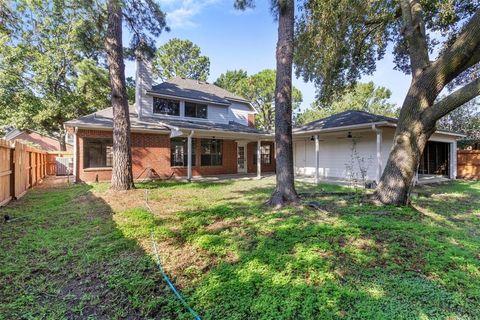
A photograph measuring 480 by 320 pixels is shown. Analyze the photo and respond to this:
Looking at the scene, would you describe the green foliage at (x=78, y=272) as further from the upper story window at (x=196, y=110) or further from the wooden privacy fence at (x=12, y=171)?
the upper story window at (x=196, y=110)

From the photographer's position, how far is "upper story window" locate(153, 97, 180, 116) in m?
14.9

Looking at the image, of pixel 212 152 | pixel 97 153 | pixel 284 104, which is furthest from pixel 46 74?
pixel 284 104

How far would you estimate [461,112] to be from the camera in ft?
84.4

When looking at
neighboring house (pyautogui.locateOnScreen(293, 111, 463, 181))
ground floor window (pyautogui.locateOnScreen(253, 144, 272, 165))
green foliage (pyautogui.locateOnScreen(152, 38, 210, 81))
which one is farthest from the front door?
green foliage (pyautogui.locateOnScreen(152, 38, 210, 81))

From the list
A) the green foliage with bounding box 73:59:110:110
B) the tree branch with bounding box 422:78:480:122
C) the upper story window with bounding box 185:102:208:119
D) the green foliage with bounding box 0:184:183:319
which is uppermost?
the green foliage with bounding box 73:59:110:110

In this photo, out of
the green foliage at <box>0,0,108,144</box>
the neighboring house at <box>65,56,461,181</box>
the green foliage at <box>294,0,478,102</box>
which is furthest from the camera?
the green foliage at <box>0,0,108,144</box>

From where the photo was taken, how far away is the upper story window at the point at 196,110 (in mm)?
15953

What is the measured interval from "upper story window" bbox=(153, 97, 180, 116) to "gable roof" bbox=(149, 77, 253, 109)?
502mm

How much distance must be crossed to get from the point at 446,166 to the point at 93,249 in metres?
18.5

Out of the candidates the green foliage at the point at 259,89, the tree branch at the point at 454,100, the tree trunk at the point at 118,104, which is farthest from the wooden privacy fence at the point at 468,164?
the green foliage at the point at 259,89

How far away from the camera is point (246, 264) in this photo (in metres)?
3.39

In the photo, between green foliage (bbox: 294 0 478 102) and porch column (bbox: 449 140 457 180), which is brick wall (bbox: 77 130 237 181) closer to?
green foliage (bbox: 294 0 478 102)

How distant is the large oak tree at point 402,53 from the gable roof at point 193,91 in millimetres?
7568

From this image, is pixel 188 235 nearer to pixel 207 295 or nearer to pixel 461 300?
pixel 207 295
